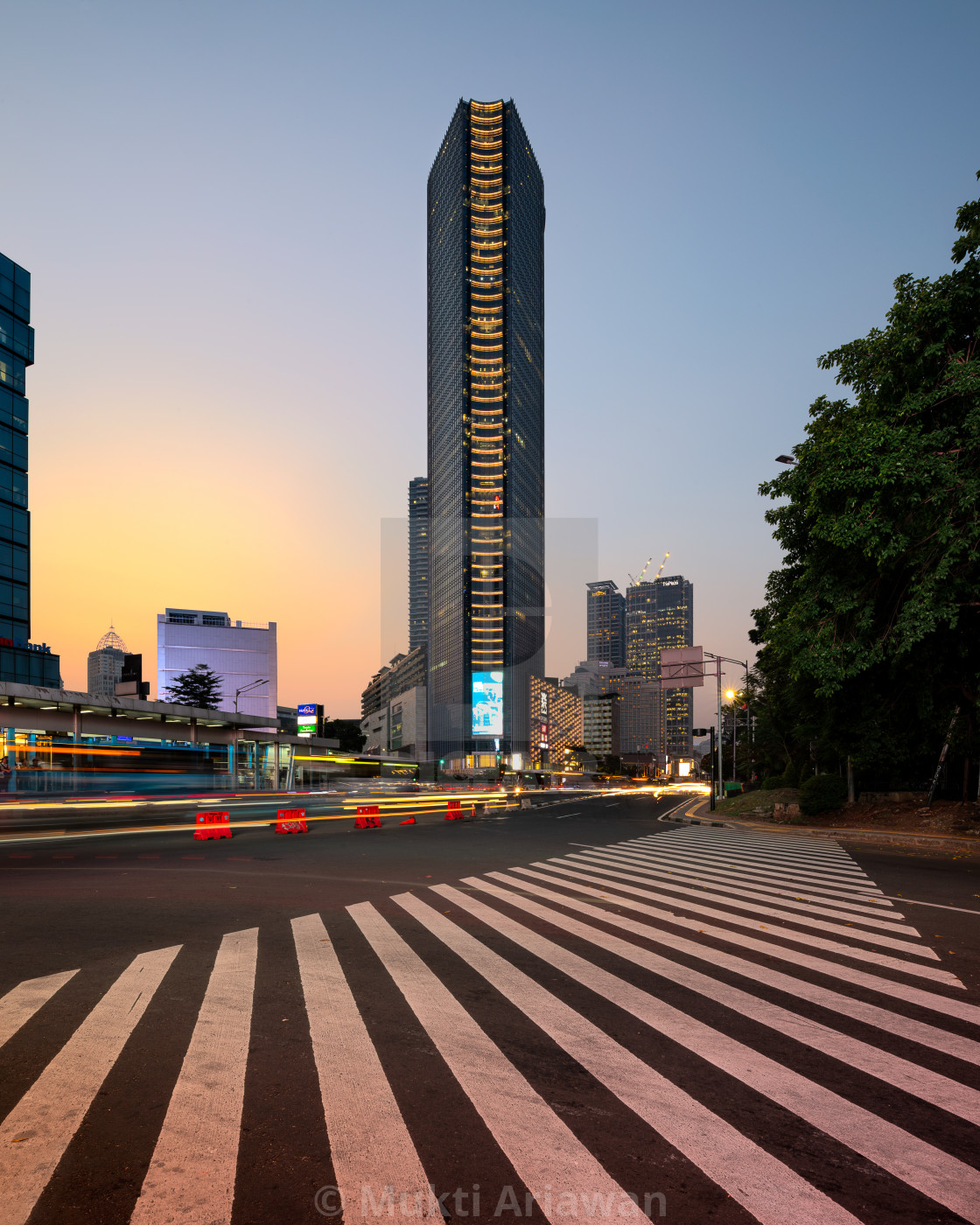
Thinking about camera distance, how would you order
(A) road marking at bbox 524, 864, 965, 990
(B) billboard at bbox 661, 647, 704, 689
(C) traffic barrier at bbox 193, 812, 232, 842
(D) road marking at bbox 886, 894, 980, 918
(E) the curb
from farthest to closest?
1. (B) billboard at bbox 661, 647, 704, 689
2. (C) traffic barrier at bbox 193, 812, 232, 842
3. (E) the curb
4. (D) road marking at bbox 886, 894, 980, 918
5. (A) road marking at bbox 524, 864, 965, 990

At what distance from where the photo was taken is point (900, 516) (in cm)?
2000

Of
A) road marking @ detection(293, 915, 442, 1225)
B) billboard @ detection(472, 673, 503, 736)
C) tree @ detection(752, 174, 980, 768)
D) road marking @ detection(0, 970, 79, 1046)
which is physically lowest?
billboard @ detection(472, 673, 503, 736)

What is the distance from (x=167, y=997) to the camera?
6.97m

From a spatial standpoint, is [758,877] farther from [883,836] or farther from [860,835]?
[860,835]

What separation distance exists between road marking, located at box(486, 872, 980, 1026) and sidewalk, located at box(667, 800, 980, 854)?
1435cm

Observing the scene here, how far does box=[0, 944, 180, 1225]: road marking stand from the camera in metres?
3.97

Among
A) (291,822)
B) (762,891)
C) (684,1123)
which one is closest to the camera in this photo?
(684,1123)

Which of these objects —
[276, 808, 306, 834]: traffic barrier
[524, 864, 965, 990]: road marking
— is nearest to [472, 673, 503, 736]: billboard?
[276, 808, 306, 834]: traffic barrier

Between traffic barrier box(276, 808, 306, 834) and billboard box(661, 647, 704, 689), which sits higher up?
billboard box(661, 647, 704, 689)

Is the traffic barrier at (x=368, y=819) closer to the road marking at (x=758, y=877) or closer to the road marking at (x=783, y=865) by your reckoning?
the road marking at (x=758, y=877)

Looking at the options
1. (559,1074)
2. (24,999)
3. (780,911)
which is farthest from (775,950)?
(24,999)

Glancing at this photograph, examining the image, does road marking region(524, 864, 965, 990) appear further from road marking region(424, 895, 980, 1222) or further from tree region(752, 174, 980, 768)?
tree region(752, 174, 980, 768)

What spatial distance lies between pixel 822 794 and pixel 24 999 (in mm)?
31402

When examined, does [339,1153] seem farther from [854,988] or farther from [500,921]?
[500,921]
